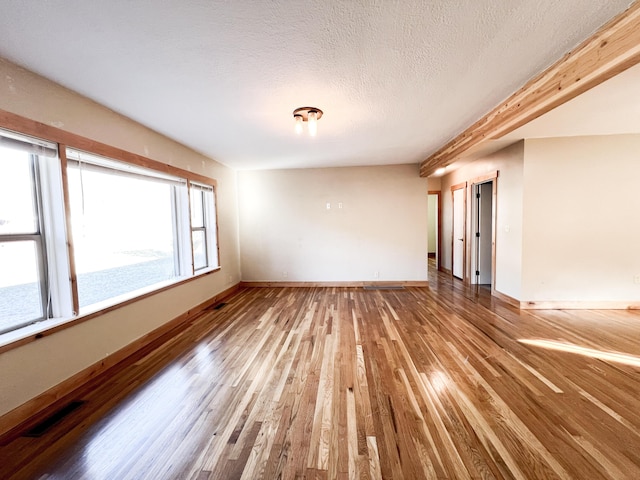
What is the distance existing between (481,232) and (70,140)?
6101mm

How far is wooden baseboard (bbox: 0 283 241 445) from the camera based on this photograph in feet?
5.41

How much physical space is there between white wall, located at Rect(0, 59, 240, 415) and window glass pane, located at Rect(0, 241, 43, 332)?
0.26 metres

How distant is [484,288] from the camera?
4879 mm

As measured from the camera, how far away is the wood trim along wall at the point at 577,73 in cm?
137

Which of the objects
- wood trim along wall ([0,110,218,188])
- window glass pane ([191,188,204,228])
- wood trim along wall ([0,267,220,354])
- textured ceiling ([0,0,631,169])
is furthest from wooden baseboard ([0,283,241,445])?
textured ceiling ([0,0,631,169])

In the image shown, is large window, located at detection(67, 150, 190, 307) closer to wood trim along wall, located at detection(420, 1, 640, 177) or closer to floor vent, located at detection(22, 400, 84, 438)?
floor vent, located at detection(22, 400, 84, 438)

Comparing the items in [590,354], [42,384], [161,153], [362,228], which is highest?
[161,153]

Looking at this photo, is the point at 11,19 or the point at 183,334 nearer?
the point at 11,19

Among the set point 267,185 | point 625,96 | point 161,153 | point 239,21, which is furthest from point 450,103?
point 267,185

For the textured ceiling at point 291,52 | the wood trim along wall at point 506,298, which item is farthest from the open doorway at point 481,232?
the textured ceiling at point 291,52

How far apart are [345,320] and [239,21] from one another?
125 inches

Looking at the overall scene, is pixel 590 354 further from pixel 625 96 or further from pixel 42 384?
pixel 42 384

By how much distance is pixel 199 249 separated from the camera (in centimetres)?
428

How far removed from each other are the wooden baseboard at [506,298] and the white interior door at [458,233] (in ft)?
4.05
